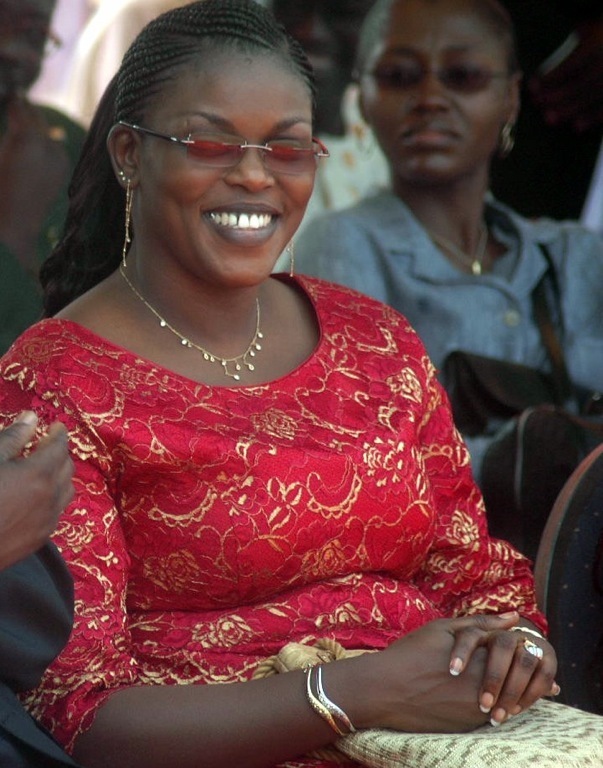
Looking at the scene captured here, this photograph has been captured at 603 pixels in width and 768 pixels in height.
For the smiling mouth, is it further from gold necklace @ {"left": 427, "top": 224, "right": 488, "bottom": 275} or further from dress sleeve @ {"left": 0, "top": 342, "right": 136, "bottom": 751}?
gold necklace @ {"left": 427, "top": 224, "right": 488, "bottom": 275}

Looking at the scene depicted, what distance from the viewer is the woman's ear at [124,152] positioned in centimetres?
266

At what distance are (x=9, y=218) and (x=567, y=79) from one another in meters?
2.26

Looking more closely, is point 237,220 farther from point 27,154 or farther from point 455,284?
point 455,284

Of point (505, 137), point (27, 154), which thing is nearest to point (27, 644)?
point (27, 154)

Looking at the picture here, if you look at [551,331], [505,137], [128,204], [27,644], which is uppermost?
[128,204]

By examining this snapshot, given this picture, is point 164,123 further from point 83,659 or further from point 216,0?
point 83,659

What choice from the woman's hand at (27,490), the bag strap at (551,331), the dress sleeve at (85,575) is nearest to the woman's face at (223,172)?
the dress sleeve at (85,575)

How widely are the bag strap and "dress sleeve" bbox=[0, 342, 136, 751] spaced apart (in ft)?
6.29

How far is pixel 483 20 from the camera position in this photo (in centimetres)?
450

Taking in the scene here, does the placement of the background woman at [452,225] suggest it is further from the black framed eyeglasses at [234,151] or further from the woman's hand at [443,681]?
the woman's hand at [443,681]

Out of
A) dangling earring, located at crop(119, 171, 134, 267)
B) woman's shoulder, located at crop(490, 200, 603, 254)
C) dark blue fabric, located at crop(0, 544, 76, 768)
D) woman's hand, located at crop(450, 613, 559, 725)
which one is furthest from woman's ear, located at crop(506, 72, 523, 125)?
dark blue fabric, located at crop(0, 544, 76, 768)

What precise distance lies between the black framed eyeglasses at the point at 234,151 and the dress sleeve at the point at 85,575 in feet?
1.50

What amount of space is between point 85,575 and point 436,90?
8.14 feet

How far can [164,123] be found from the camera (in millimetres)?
2590
